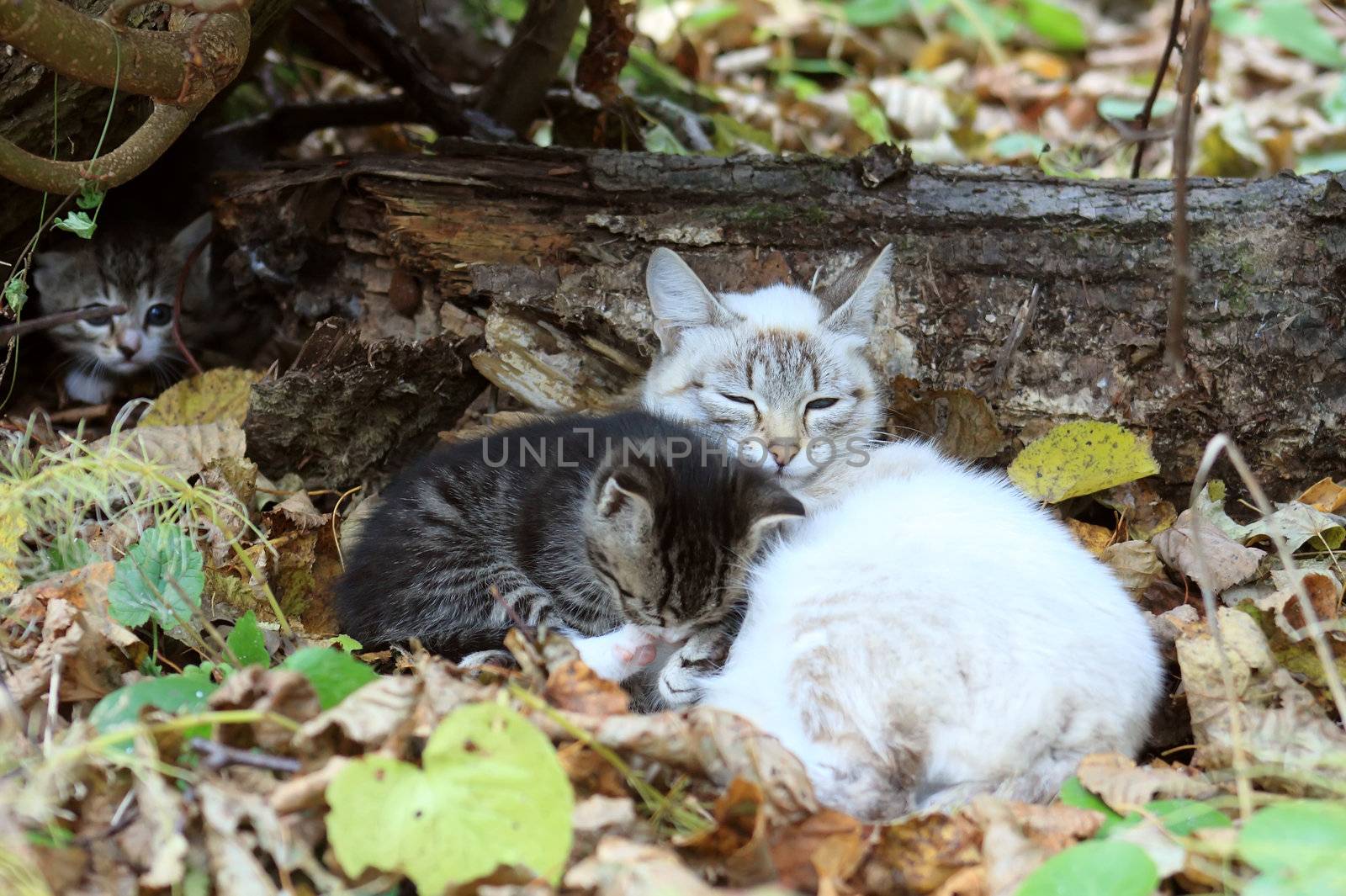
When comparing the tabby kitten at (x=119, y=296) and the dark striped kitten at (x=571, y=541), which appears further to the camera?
the tabby kitten at (x=119, y=296)

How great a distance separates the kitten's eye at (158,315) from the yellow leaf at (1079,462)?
4009 mm

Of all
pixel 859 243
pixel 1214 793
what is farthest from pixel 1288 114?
pixel 1214 793

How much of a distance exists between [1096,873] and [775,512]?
1256mm

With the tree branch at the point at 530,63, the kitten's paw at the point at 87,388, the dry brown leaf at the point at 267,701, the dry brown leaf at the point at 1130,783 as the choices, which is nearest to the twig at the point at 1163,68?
the tree branch at the point at 530,63

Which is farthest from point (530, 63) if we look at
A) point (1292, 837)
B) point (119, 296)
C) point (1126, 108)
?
point (1292, 837)

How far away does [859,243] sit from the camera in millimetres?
3891

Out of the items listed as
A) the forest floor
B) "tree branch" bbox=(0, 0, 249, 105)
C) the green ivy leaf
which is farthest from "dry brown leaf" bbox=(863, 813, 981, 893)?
"tree branch" bbox=(0, 0, 249, 105)

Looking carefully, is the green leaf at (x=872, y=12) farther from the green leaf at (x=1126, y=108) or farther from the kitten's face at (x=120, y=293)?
the kitten's face at (x=120, y=293)

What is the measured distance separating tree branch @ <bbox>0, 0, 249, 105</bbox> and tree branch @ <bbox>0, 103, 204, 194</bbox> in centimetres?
9

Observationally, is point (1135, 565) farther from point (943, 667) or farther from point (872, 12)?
point (872, 12)

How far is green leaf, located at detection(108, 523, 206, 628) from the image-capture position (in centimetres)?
262

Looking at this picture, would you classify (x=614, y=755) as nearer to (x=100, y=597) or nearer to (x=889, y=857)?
(x=889, y=857)

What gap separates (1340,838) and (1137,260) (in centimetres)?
238

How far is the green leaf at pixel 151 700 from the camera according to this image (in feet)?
6.89
